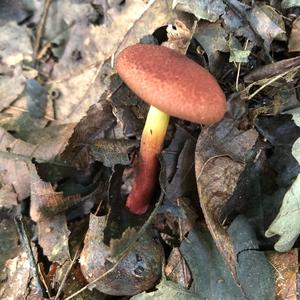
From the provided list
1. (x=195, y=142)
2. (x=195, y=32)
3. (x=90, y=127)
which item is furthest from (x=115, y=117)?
(x=195, y=32)

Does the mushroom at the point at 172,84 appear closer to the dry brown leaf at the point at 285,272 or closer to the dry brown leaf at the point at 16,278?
the dry brown leaf at the point at 285,272

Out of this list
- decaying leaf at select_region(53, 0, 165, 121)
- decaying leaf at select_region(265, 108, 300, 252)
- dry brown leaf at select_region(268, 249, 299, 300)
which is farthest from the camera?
decaying leaf at select_region(53, 0, 165, 121)

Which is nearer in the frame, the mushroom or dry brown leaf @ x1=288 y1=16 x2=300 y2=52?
the mushroom

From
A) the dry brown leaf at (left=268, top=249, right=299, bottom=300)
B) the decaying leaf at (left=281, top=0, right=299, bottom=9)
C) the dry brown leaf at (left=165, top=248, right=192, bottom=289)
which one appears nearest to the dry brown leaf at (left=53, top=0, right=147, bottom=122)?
the decaying leaf at (left=281, top=0, right=299, bottom=9)

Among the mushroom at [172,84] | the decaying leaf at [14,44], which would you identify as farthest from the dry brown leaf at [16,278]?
the decaying leaf at [14,44]

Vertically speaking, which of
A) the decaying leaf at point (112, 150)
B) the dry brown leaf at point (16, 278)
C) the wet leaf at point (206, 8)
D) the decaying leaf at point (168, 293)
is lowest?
the decaying leaf at point (168, 293)

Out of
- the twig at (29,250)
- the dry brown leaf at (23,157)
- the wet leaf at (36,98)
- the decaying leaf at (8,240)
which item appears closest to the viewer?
the twig at (29,250)

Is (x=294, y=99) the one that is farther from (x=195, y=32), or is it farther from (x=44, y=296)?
(x=44, y=296)

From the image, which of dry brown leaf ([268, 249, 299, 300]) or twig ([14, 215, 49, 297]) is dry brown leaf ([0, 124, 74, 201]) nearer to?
twig ([14, 215, 49, 297])
